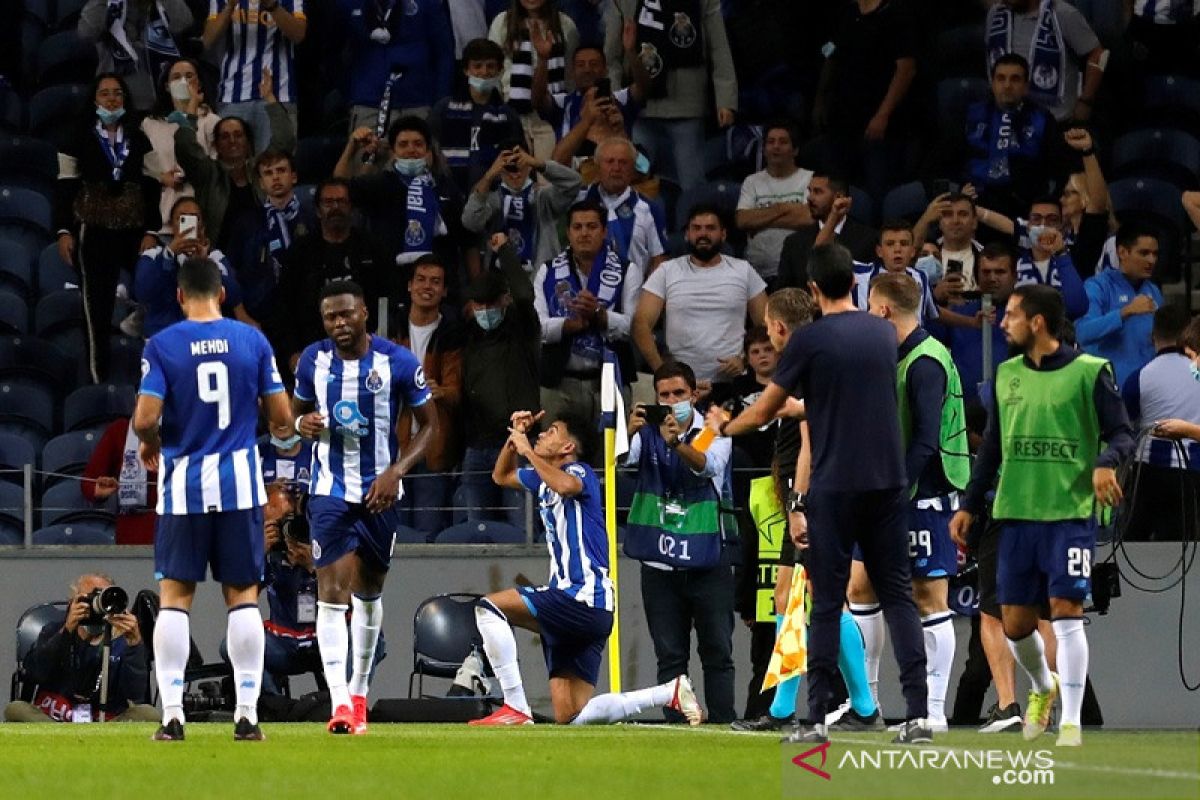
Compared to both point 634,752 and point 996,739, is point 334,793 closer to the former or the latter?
point 634,752

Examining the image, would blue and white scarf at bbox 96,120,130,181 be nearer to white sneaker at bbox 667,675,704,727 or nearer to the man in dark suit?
the man in dark suit

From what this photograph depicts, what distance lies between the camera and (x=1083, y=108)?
62.7 ft

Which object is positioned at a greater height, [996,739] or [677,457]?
[677,457]

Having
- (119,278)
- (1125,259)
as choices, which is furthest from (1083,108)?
(119,278)

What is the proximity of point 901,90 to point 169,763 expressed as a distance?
11.1 m

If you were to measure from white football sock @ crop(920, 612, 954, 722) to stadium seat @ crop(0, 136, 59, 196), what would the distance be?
37.0 feet

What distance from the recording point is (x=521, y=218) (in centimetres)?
1831

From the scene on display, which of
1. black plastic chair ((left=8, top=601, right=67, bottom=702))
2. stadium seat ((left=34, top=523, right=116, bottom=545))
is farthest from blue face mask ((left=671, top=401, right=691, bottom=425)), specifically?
stadium seat ((left=34, top=523, right=116, bottom=545))

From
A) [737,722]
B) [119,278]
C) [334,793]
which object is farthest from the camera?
[119,278]

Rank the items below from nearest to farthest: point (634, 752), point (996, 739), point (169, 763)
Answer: point (169, 763), point (634, 752), point (996, 739)

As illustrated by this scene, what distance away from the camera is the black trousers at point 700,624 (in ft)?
47.6

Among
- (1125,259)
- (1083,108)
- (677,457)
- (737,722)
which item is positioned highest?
(1083,108)

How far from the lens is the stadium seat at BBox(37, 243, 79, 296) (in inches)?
762

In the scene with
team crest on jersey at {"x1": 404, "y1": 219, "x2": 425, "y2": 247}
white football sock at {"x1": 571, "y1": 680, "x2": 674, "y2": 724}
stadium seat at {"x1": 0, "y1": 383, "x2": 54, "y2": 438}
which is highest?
team crest on jersey at {"x1": 404, "y1": 219, "x2": 425, "y2": 247}
